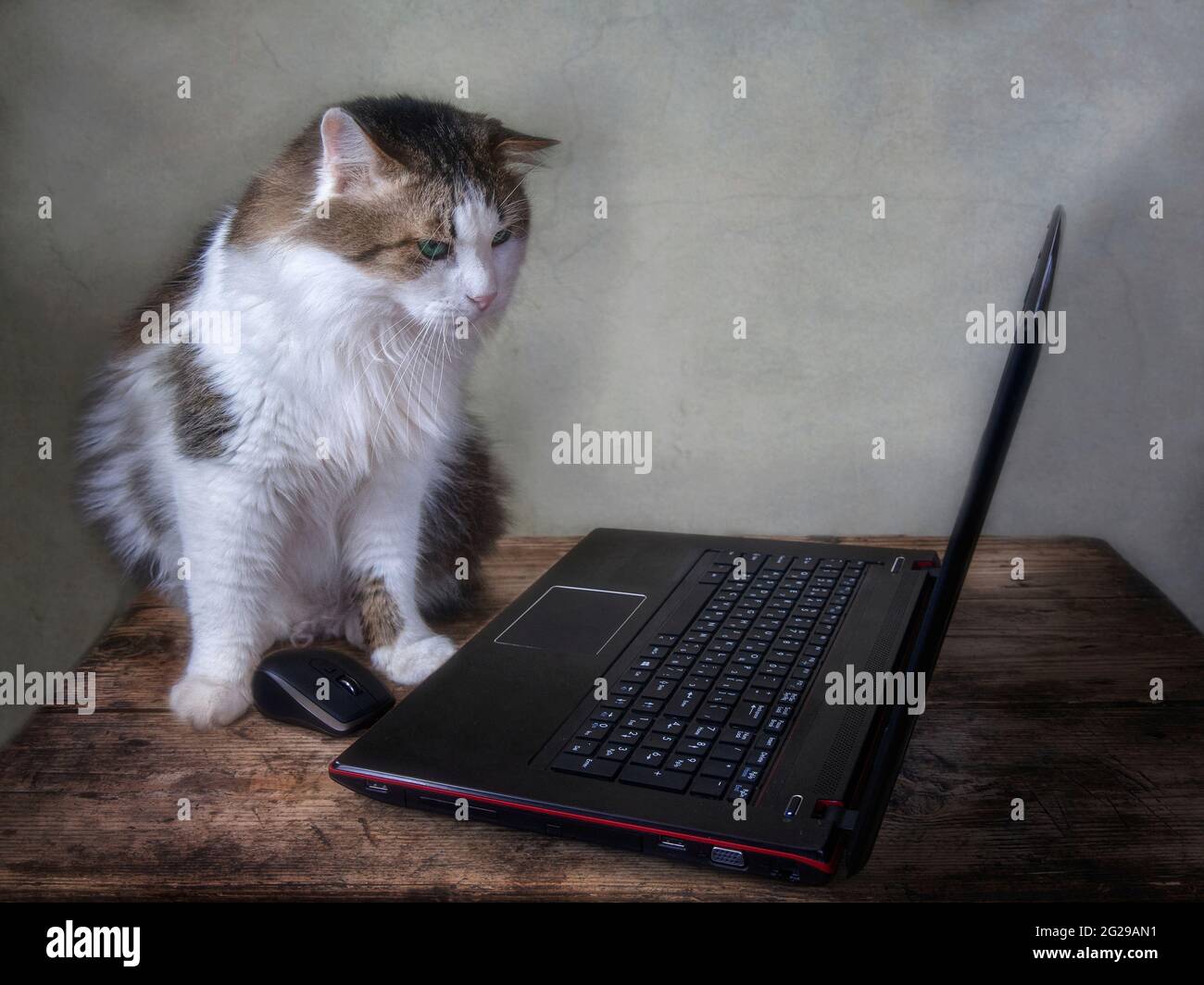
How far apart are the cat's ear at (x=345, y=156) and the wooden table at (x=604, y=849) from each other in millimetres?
517

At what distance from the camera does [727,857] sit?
667 millimetres

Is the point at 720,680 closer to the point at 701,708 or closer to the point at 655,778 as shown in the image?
the point at 701,708

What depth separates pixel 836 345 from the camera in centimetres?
141

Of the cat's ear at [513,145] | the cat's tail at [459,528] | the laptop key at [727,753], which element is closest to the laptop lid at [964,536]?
the laptop key at [727,753]

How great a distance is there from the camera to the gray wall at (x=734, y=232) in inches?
46.4

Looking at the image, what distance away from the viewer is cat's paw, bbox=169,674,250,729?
925mm

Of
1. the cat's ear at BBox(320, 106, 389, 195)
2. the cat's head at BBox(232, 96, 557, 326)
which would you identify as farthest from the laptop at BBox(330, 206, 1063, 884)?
the cat's ear at BBox(320, 106, 389, 195)

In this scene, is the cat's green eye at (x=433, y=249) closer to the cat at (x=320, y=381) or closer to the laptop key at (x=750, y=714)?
the cat at (x=320, y=381)

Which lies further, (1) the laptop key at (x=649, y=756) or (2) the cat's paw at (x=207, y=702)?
(2) the cat's paw at (x=207, y=702)

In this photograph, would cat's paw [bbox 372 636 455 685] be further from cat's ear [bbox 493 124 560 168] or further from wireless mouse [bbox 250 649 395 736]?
cat's ear [bbox 493 124 560 168]

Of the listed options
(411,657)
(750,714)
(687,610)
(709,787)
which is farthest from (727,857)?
(411,657)

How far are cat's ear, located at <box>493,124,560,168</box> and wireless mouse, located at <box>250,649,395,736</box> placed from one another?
0.54 meters
